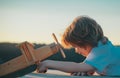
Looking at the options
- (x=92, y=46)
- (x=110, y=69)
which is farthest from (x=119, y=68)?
(x=92, y=46)

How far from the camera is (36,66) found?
3.19 m

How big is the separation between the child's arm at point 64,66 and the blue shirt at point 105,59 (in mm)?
67

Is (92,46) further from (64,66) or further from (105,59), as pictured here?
(64,66)

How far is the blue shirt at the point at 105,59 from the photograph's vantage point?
3479 millimetres

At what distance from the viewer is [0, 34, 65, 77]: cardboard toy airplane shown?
9.68 ft

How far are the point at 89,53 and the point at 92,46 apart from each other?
0.59 ft

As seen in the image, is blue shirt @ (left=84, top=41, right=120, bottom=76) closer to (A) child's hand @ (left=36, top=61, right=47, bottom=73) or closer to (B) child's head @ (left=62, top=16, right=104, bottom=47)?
(B) child's head @ (left=62, top=16, right=104, bottom=47)

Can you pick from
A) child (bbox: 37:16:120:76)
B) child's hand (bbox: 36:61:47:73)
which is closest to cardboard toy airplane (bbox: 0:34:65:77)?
child's hand (bbox: 36:61:47:73)

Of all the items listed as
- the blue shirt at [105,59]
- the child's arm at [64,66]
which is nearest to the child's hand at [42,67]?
the child's arm at [64,66]

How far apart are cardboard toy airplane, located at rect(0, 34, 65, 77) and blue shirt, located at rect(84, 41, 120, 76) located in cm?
Result: 52

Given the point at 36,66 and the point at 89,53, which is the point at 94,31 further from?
the point at 36,66

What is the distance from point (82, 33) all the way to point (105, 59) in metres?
0.37

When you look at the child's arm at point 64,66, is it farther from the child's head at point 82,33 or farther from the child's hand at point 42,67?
the child's head at point 82,33

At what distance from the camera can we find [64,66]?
10.9 ft
